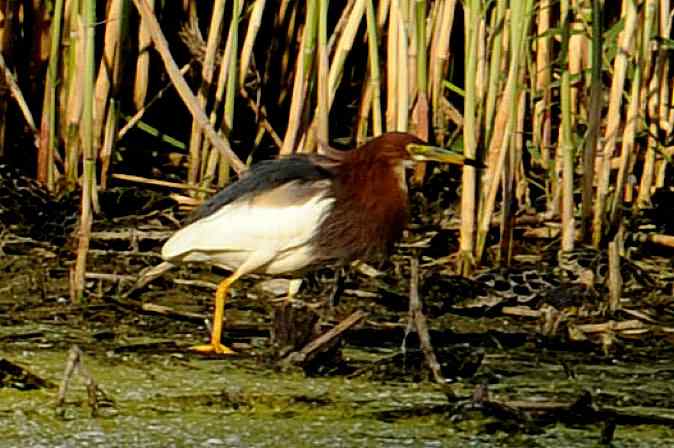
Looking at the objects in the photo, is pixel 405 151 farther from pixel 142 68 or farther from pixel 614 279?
pixel 142 68

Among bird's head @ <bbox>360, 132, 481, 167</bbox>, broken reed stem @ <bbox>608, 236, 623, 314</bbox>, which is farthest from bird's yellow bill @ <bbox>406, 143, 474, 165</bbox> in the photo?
broken reed stem @ <bbox>608, 236, 623, 314</bbox>

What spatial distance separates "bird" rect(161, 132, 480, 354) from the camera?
11.8 feet

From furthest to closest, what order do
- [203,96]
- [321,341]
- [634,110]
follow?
1. [203,96]
2. [634,110]
3. [321,341]

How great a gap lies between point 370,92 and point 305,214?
992mm

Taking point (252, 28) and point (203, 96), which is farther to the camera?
point (203, 96)

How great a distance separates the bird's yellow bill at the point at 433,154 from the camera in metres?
3.70

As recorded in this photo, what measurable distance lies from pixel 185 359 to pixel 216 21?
50.9 inches

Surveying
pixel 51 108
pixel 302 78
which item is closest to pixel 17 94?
pixel 51 108

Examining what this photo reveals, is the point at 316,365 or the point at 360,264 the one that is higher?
the point at 360,264

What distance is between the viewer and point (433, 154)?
12.1 feet

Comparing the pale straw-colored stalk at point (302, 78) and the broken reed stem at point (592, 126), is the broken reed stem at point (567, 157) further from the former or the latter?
the pale straw-colored stalk at point (302, 78)

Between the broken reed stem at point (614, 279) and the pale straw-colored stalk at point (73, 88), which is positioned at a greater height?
the pale straw-colored stalk at point (73, 88)

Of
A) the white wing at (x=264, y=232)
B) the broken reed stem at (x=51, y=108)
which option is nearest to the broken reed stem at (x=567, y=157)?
the white wing at (x=264, y=232)

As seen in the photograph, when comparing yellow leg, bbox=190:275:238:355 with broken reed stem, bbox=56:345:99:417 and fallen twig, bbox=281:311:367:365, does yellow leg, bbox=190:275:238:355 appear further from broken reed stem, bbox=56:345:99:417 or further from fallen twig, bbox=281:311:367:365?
broken reed stem, bbox=56:345:99:417
